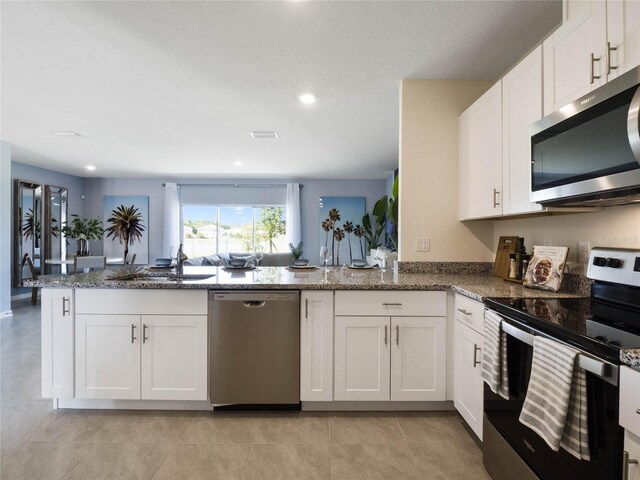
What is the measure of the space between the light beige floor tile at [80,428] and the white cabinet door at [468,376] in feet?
7.15

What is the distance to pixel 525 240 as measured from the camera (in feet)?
7.69

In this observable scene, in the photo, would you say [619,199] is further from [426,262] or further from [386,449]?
[386,449]

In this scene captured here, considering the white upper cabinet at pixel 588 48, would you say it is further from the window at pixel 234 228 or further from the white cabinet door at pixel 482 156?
the window at pixel 234 228

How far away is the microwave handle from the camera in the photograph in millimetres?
1075

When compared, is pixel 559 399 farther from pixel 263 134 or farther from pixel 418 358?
pixel 263 134

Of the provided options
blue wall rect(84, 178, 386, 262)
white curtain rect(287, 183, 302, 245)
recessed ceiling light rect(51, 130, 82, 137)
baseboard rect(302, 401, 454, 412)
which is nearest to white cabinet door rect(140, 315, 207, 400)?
baseboard rect(302, 401, 454, 412)

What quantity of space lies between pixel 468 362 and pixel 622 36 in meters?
1.67

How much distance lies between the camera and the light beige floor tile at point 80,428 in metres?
1.96

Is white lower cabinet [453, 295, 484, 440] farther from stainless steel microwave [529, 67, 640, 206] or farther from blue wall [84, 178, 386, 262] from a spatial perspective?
blue wall [84, 178, 386, 262]

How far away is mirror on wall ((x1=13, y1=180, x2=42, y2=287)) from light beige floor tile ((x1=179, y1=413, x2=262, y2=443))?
521 centimetres

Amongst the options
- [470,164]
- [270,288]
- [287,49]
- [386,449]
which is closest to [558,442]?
[386,449]

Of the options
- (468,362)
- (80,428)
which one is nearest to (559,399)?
(468,362)

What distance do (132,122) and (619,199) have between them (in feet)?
14.2

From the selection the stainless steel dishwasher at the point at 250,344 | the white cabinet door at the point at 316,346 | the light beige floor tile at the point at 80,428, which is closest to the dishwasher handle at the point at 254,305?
the stainless steel dishwasher at the point at 250,344
